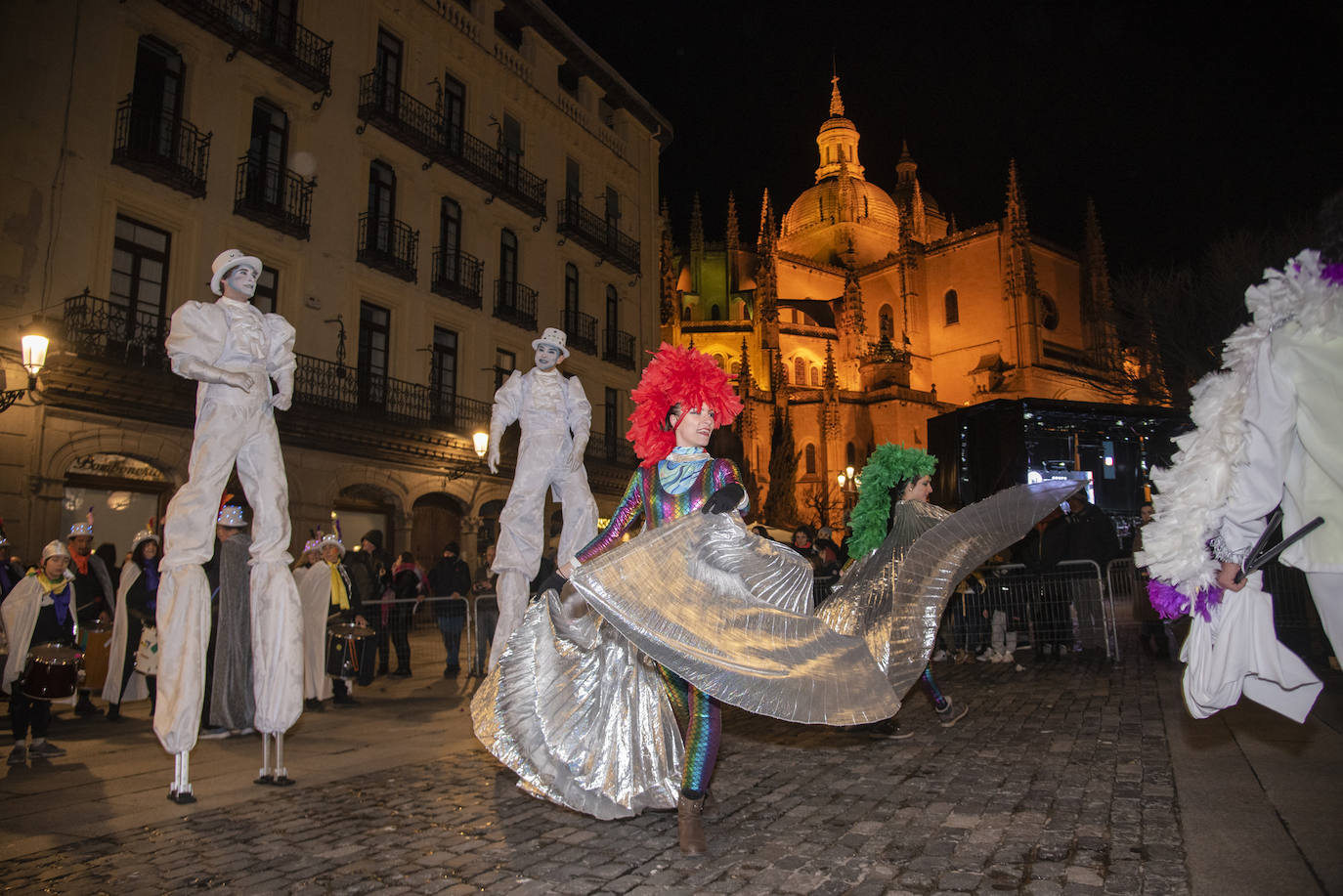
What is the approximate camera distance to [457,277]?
78.0 feet

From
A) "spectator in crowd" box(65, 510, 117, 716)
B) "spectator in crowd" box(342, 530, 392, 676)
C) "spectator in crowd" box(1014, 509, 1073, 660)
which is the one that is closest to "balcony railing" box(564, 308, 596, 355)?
"spectator in crowd" box(342, 530, 392, 676)

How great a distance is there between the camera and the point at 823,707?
11.1 feet

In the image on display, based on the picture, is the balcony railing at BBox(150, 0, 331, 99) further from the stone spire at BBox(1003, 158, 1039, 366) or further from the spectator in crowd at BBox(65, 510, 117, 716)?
the stone spire at BBox(1003, 158, 1039, 366)

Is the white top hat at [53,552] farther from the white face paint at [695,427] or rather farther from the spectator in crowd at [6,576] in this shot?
the white face paint at [695,427]

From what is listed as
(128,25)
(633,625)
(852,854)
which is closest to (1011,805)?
(852,854)

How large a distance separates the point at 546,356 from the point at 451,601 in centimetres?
578

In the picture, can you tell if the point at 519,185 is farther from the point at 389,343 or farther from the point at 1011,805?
the point at 1011,805

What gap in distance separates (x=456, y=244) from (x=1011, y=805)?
892 inches

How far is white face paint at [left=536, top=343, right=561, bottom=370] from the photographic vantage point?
708cm

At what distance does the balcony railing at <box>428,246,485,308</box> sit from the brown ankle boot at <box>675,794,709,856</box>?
21145 mm

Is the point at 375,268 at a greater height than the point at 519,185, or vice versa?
the point at 519,185

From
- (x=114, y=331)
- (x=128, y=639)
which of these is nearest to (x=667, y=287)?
(x=114, y=331)

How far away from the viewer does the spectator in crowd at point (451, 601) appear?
11.6 m

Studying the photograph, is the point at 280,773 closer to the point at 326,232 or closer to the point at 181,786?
the point at 181,786
